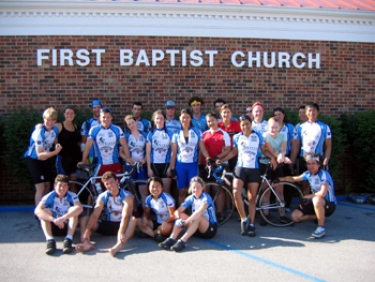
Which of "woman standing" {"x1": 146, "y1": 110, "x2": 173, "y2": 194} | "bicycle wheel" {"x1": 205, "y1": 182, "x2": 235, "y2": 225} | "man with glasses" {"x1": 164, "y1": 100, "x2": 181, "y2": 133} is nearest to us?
"bicycle wheel" {"x1": 205, "y1": 182, "x2": 235, "y2": 225}

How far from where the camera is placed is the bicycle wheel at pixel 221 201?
663 cm

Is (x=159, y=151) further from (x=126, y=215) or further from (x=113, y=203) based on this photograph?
(x=126, y=215)

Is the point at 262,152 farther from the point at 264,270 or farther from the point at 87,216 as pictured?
the point at 87,216

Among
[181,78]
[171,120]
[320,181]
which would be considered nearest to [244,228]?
[320,181]

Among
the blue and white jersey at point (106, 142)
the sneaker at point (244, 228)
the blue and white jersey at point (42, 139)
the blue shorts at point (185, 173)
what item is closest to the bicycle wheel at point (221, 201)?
the blue shorts at point (185, 173)

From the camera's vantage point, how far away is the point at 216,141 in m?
6.72

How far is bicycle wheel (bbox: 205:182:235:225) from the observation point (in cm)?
663

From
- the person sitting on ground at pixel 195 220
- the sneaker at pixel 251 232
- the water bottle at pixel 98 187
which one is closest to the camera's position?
the person sitting on ground at pixel 195 220

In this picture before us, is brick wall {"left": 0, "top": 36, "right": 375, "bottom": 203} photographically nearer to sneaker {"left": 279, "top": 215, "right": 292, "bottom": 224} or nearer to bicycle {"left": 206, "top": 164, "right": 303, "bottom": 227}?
bicycle {"left": 206, "top": 164, "right": 303, "bottom": 227}

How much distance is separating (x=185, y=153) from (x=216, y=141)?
0.56 metres

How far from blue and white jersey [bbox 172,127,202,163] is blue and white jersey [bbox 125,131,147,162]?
64cm

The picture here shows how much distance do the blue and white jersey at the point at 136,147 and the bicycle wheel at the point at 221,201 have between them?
1.25 metres

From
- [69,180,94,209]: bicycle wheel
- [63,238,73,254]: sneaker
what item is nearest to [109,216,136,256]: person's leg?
[63,238,73,254]: sneaker

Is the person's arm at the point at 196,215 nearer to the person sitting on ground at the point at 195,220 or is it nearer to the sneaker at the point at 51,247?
the person sitting on ground at the point at 195,220
